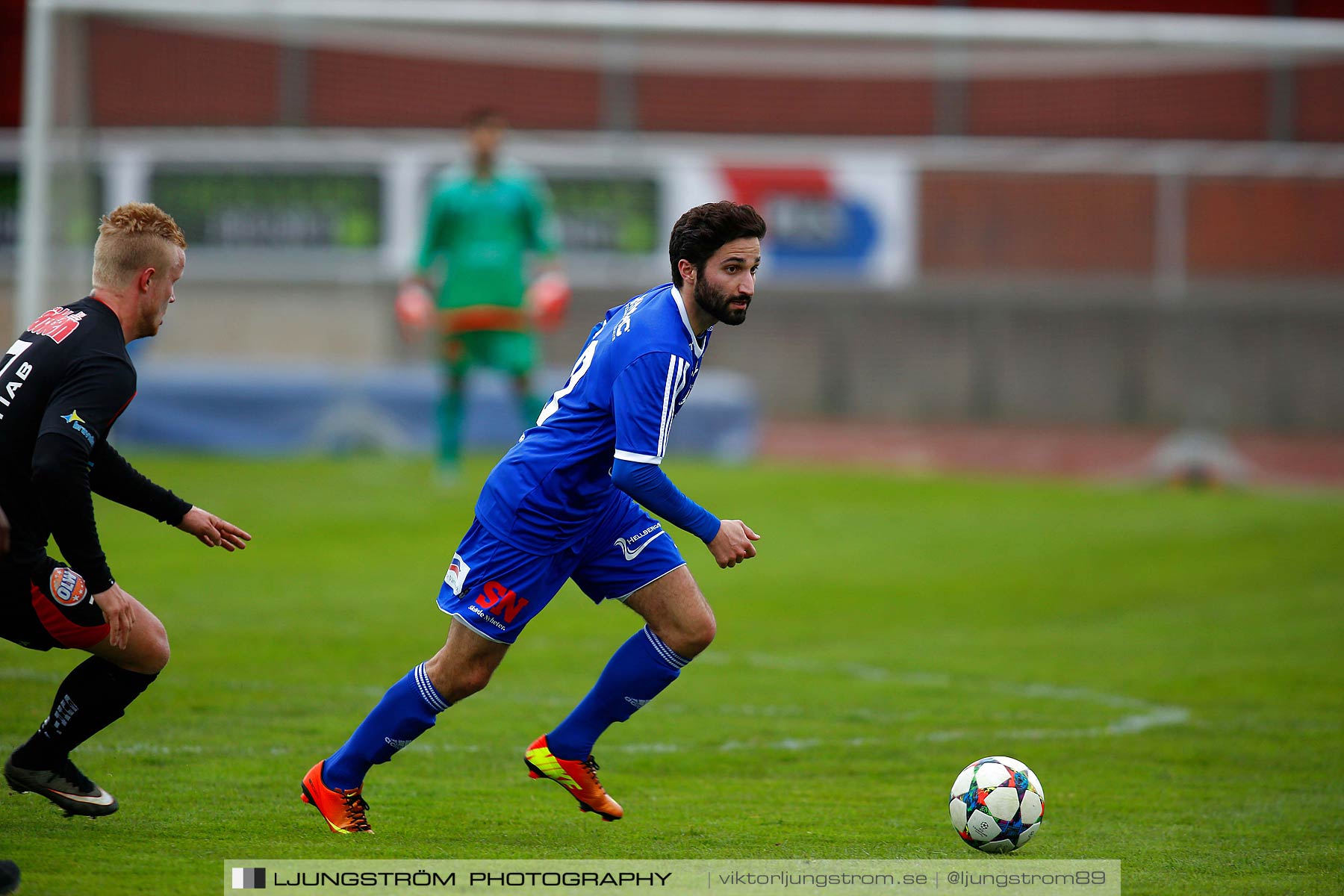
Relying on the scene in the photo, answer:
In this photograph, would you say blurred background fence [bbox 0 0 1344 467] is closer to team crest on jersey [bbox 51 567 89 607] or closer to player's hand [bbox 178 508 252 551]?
player's hand [bbox 178 508 252 551]

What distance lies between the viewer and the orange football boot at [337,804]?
493cm

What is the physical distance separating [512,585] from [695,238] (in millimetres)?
1265

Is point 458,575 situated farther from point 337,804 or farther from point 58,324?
point 58,324

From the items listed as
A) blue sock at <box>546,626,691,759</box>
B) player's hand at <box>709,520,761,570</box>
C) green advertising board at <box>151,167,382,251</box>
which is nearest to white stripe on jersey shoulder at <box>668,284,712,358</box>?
player's hand at <box>709,520,761,570</box>

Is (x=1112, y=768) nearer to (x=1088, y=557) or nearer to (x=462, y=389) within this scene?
(x=1088, y=557)

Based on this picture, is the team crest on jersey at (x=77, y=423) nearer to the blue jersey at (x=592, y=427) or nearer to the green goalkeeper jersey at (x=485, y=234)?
the blue jersey at (x=592, y=427)

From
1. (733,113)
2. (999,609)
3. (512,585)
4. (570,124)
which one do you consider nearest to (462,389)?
(999,609)

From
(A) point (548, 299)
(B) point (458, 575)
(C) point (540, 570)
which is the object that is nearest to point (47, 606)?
(B) point (458, 575)

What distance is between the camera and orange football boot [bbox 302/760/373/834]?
493 centimetres

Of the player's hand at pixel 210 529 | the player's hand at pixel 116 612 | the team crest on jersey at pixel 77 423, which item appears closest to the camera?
the team crest on jersey at pixel 77 423

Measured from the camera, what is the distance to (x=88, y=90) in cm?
1235

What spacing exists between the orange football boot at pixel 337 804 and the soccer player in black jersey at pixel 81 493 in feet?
2.06

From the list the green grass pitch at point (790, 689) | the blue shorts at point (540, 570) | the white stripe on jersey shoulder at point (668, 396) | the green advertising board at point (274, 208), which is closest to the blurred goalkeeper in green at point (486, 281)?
the green grass pitch at point (790, 689)

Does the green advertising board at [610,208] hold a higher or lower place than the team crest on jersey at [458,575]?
higher
